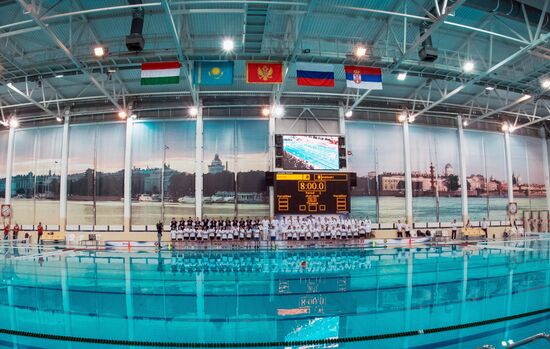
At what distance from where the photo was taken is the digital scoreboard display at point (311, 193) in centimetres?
1844

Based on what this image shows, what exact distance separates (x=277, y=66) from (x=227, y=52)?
2002mm

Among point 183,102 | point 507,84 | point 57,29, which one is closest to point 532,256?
point 507,84

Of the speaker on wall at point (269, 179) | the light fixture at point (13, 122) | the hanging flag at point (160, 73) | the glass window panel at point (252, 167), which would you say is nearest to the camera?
the hanging flag at point (160, 73)

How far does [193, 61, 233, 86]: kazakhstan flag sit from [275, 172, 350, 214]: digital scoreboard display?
273 inches

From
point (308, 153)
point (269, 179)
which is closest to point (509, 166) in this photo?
point (308, 153)

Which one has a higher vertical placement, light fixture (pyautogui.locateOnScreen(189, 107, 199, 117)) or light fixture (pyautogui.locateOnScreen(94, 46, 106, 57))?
light fixture (pyautogui.locateOnScreen(94, 46, 106, 57))

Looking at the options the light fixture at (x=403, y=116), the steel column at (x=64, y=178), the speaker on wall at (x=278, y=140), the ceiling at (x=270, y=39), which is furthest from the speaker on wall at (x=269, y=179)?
the steel column at (x=64, y=178)

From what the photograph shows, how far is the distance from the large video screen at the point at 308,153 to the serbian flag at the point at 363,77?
6.07 m

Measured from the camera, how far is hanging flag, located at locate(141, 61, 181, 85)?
43.0 feet

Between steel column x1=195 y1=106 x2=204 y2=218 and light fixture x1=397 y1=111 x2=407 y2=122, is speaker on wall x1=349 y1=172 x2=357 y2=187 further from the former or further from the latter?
steel column x1=195 y1=106 x2=204 y2=218

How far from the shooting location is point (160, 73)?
13188 millimetres

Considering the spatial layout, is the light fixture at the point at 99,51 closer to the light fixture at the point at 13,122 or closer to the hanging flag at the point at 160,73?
the hanging flag at the point at 160,73

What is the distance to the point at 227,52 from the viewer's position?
13180mm

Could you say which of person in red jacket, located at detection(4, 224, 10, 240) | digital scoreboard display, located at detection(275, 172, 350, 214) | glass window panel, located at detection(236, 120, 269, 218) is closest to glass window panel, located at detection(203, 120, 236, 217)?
glass window panel, located at detection(236, 120, 269, 218)
